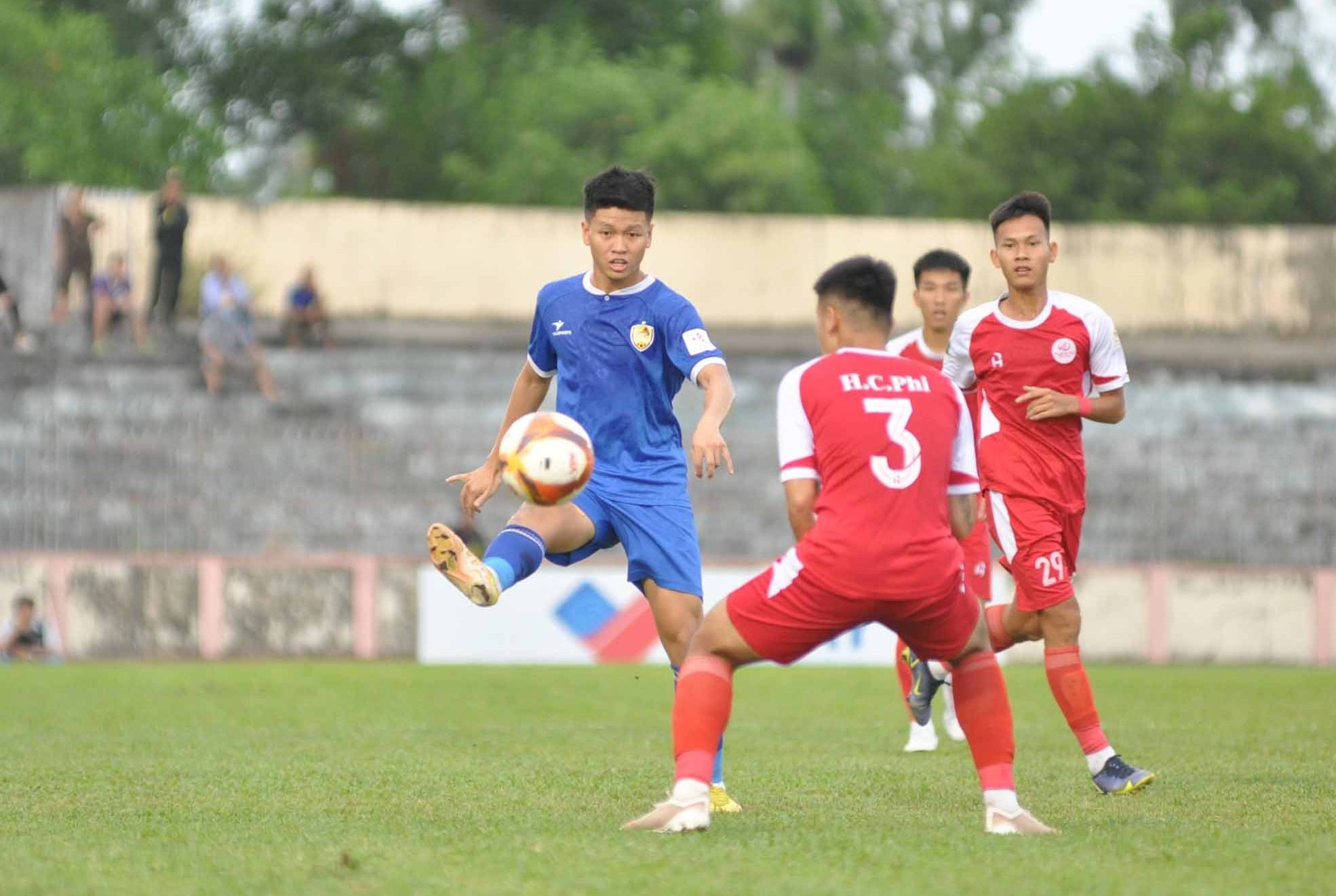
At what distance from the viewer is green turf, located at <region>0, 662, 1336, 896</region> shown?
5.59 meters

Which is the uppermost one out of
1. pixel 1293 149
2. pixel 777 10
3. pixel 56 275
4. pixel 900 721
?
pixel 777 10

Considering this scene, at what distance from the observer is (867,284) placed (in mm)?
6145

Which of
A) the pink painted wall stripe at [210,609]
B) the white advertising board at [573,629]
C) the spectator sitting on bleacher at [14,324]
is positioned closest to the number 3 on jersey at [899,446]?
the white advertising board at [573,629]

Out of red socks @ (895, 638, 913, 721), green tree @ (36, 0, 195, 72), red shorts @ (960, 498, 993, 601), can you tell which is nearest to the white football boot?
red socks @ (895, 638, 913, 721)

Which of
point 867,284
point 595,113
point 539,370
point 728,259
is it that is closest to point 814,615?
point 867,284

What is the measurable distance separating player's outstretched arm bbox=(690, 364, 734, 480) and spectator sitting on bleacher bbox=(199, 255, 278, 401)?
1924cm

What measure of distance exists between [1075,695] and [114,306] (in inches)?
859

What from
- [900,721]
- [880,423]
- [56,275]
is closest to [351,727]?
[900,721]

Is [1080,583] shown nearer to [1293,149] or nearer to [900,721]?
[900,721]

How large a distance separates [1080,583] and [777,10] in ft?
116

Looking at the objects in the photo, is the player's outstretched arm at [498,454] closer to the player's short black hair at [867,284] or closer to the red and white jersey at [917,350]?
the player's short black hair at [867,284]

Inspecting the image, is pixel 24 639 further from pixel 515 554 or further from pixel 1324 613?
pixel 515 554

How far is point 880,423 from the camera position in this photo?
602 centimetres

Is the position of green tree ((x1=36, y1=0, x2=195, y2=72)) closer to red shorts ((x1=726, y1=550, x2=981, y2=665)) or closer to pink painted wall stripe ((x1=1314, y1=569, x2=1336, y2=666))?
pink painted wall stripe ((x1=1314, y1=569, x2=1336, y2=666))
